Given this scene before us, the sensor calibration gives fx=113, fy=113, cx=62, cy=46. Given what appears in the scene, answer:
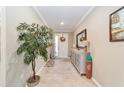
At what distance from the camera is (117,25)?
6.93 feet

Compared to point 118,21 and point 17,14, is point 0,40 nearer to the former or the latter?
point 17,14

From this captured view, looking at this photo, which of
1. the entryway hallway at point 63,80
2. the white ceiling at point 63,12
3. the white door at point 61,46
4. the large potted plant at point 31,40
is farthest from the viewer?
the white door at point 61,46

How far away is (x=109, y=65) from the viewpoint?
7.93 feet

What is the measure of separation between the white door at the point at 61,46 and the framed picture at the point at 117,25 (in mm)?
7186

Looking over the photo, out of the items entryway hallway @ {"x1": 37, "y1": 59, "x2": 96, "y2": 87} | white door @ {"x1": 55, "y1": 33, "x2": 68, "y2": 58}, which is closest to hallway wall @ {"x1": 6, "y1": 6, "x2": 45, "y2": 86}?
entryway hallway @ {"x1": 37, "y1": 59, "x2": 96, "y2": 87}

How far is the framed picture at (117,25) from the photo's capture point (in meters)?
1.99

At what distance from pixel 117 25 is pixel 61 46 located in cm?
747

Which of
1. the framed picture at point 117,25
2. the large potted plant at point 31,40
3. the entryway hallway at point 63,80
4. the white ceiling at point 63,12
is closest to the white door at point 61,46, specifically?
the white ceiling at point 63,12

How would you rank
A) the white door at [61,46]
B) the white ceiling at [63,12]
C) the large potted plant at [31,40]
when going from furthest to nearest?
the white door at [61,46], the white ceiling at [63,12], the large potted plant at [31,40]

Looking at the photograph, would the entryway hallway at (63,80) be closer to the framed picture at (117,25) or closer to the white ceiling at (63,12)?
the framed picture at (117,25)

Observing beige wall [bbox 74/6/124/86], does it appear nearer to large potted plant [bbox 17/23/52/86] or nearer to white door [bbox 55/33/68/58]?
large potted plant [bbox 17/23/52/86]

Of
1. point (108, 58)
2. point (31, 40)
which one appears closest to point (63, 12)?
point (31, 40)

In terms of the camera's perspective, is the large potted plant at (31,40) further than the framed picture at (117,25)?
Yes

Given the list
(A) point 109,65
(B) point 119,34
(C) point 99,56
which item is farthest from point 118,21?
(C) point 99,56
